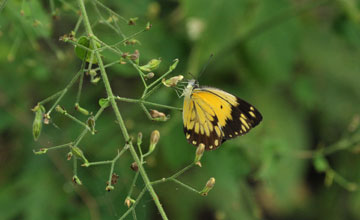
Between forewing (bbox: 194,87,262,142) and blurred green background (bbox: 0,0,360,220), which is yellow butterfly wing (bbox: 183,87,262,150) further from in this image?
blurred green background (bbox: 0,0,360,220)

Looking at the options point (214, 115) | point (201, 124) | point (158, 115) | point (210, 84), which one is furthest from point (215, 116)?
point (210, 84)

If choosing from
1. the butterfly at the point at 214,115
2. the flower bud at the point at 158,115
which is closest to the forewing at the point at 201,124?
the butterfly at the point at 214,115

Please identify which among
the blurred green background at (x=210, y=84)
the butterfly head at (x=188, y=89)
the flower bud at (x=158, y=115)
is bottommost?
the blurred green background at (x=210, y=84)

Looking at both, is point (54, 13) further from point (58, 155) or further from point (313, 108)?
point (313, 108)

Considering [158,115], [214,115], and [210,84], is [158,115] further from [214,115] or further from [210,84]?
[210,84]

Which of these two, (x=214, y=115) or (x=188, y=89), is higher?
(x=188, y=89)

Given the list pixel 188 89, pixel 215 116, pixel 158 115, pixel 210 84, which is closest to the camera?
pixel 158 115

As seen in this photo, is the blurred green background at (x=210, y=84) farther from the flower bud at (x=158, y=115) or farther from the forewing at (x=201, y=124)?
the flower bud at (x=158, y=115)

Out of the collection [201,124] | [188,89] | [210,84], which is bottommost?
[210,84]

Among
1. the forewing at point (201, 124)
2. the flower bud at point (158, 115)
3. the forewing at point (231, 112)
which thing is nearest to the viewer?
the flower bud at point (158, 115)
